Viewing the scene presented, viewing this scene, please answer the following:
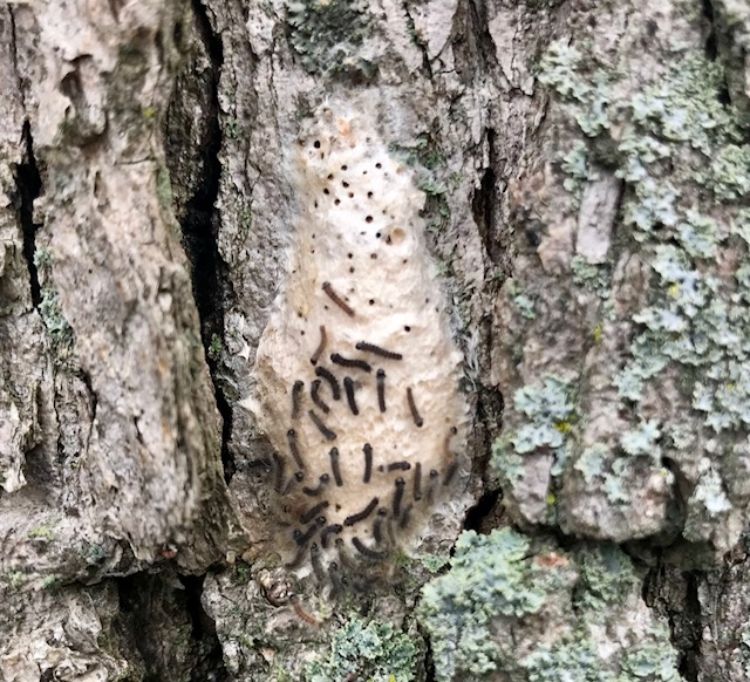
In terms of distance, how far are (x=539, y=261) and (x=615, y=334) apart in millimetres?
165

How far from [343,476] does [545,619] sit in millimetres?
400

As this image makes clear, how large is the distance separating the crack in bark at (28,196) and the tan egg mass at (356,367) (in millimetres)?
398

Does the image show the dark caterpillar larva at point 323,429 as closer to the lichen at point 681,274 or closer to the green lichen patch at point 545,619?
the green lichen patch at point 545,619

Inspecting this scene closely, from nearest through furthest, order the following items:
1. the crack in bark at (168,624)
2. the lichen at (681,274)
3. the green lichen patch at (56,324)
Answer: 1. the lichen at (681,274)
2. the green lichen patch at (56,324)
3. the crack in bark at (168,624)

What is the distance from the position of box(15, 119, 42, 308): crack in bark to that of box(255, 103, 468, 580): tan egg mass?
1.31 ft

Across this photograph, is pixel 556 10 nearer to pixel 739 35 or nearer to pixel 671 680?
pixel 739 35

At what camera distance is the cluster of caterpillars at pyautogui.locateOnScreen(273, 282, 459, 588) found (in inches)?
59.7

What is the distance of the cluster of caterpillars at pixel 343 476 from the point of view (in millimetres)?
1516

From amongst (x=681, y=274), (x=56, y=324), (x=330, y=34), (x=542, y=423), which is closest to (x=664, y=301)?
(x=681, y=274)

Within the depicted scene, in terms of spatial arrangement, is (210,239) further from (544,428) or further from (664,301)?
(664,301)

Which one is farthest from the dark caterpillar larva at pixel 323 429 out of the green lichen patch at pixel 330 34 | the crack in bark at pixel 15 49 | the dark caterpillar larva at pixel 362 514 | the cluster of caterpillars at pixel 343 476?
the crack in bark at pixel 15 49

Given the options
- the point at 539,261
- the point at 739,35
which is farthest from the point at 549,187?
the point at 739,35

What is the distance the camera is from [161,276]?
133 cm

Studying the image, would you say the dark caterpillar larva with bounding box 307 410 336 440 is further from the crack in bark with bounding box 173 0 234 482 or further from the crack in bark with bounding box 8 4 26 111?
the crack in bark with bounding box 8 4 26 111
